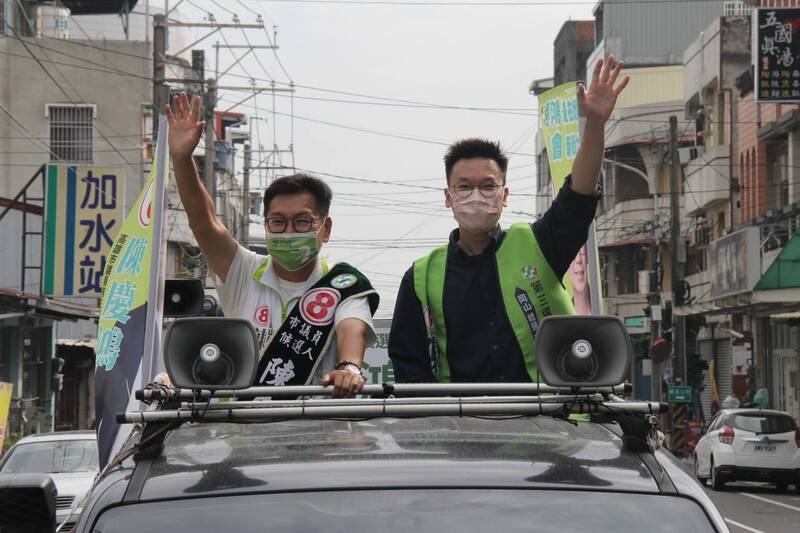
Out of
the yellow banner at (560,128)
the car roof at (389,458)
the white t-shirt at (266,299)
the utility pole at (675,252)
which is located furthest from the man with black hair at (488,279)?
the utility pole at (675,252)

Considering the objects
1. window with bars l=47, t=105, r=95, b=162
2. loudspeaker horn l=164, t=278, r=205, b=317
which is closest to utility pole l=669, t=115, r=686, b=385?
window with bars l=47, t=105, r=95, b=162

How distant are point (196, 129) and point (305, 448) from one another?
8.57 ft

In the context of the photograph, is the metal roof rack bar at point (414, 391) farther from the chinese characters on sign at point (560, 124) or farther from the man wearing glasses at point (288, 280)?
the chinese characters on sign at point (560, 124)

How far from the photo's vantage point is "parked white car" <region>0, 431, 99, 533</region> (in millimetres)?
16094

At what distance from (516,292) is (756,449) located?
23.3m

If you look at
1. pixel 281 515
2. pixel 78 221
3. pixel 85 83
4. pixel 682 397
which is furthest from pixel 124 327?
pixel 85 83

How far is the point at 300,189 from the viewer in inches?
224

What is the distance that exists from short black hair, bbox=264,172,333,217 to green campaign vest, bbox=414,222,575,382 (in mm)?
483

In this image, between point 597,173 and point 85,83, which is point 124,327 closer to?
point 597,173

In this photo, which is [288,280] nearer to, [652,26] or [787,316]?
[787,316]

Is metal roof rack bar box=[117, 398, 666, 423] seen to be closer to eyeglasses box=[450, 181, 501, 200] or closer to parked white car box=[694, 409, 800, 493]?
eyeglasses box=[450, 181, 501, 200]

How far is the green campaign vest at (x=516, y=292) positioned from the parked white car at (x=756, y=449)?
2290cm

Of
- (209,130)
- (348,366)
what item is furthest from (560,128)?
(209,130)

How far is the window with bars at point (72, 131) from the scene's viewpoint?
49656 millimetres
